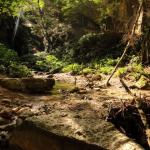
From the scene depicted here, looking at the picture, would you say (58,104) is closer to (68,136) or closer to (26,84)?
(26,84)

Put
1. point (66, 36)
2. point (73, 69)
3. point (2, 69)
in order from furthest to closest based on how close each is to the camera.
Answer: point (66, 36) < point (73, 69) < point (2, 69)

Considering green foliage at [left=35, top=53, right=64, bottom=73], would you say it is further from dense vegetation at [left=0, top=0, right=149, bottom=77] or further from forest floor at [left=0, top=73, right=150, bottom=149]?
forest floor at [left=0, top=73, right=150, bottom=149]

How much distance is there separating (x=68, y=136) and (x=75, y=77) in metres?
10.4

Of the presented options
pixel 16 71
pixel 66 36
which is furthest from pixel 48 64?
pixel 16 71

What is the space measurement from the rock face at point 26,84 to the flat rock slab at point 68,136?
4.22 meters

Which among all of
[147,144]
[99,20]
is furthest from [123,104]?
[99,20]

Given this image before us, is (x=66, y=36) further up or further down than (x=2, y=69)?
further up

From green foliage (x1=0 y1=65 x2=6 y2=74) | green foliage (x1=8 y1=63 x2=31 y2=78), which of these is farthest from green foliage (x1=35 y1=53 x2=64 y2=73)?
green foliage (x1=0 y1=65 x2=6 y2=74)

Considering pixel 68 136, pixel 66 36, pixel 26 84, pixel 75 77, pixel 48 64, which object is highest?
pixel 66 36

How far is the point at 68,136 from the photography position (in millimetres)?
4730

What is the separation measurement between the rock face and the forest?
0.09ft

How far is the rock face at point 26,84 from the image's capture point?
9.53 meters

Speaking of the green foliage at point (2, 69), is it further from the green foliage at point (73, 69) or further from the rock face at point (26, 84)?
the green foliage at point (73, 69)

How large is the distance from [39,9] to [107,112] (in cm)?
2182
